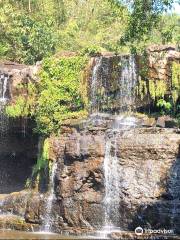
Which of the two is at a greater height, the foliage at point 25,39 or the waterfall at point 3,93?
the foliage at point 25,39

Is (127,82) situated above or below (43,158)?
above

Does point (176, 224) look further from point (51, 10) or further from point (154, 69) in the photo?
point (51, 10)

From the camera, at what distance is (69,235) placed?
1598cm

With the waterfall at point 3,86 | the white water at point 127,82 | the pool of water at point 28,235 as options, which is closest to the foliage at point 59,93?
the white water at point 127,82

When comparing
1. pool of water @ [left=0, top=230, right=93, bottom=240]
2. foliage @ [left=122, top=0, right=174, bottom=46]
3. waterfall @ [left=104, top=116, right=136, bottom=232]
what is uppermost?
foliage @ [left=122, top=0, right=174, bottom=46]

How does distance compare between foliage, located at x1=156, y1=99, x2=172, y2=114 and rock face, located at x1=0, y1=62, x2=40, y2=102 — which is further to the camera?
rock face, located at x1=0, y1=62, x2=40, y2=102

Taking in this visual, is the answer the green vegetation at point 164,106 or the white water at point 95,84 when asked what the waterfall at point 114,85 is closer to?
the white water at point 95,84

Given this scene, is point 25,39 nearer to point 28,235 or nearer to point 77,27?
point 77,27

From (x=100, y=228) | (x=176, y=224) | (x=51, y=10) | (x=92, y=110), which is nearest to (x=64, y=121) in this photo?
(x=92, y=110)

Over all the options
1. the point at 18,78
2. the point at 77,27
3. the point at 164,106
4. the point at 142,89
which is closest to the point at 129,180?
the point at 164,106

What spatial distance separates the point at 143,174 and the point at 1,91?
32.4ft

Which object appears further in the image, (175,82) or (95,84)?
(95,84)

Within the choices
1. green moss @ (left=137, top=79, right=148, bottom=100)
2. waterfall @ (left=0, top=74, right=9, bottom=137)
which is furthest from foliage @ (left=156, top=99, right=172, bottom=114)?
waterfall @ (left=0, top=74, right=9, bottom=137)

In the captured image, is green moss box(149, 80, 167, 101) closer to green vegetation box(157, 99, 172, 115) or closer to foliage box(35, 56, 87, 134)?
green vegetation box(157, 99, 172, 115)
